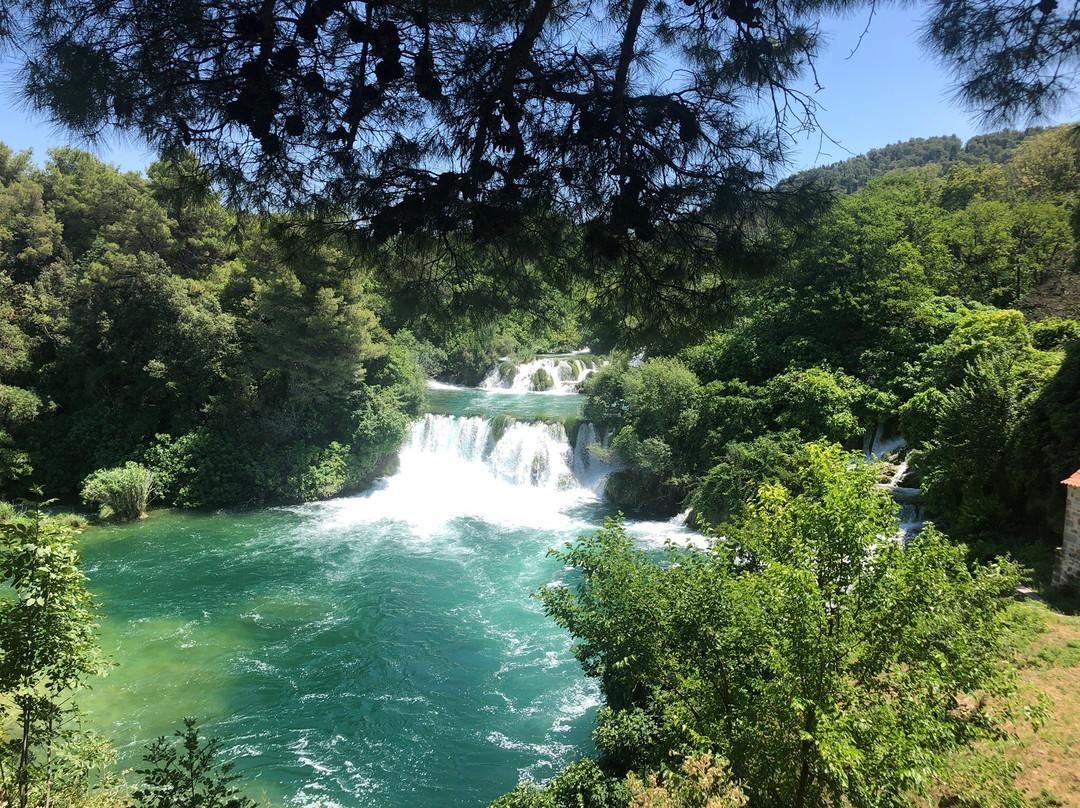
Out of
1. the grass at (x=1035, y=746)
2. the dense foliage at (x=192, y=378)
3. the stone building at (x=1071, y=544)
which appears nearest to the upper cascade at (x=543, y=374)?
the dense foliage at (x=192, y=378)

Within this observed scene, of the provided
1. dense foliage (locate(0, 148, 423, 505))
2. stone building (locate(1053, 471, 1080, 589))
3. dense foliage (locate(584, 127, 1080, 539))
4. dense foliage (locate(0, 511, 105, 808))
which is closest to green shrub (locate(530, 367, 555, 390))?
dense foliage (locate(0, 148, 423, 505))

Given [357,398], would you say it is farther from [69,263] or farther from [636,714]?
[636,714]

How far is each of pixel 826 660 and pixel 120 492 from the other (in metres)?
18.5

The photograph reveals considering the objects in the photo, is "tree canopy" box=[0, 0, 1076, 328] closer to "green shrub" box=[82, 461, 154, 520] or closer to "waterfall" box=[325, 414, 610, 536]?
"waterfall" box=[325, 414, 610, 536]

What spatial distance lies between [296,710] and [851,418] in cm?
1329

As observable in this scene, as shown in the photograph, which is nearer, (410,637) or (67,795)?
(67,795)

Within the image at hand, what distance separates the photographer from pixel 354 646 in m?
10.7

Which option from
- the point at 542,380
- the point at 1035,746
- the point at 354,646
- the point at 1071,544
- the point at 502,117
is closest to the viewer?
the point at 502,117

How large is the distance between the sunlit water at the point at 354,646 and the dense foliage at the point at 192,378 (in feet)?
5.93

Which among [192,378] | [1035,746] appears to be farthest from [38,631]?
[192,378]

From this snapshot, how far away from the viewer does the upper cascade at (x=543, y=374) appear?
2858cm

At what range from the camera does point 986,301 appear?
18.6 metres

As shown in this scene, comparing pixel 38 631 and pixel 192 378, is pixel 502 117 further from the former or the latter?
pixel 192 378

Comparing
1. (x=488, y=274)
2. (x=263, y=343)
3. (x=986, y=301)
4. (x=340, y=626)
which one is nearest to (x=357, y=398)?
(x=263, y=343)
